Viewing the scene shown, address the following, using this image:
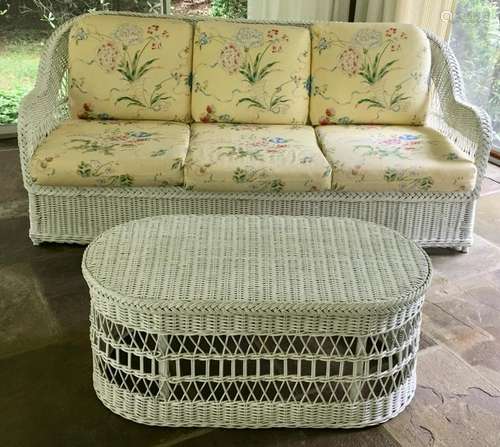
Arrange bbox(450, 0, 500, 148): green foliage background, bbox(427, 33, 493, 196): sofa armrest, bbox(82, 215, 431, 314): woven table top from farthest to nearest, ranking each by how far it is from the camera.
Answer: bbox(450, 0, 500, 148): green foliage background, bbox(427, 33, 493, 196): sofa armrest, bbox(82, 215, 431, 314): woven table top

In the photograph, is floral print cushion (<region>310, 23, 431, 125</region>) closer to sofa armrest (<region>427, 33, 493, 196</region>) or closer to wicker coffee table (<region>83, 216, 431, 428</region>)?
sofa armrest (<region>427, 33, 493, 196</region>)

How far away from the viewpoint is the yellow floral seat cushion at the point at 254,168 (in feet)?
7.73

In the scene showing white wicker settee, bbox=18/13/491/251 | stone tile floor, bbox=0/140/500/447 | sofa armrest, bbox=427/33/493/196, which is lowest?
stone tile floor, bbox=0/140/500/447

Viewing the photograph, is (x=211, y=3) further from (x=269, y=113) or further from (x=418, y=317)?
(x=418, y=317)

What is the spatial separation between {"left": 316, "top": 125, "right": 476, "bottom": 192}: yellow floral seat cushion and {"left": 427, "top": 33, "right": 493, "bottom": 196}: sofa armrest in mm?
66

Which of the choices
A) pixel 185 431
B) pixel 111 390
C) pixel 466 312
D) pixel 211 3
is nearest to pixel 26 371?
pixel 111 390

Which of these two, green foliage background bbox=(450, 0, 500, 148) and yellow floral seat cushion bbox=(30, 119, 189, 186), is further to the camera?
green foliage background bbox=(450, 0, 500, 148)

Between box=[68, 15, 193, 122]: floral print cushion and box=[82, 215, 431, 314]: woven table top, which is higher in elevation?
box=[68, 15, 193, 122]: floral print cushion

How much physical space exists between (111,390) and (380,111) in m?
1.67

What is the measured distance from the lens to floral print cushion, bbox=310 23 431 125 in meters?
2.78

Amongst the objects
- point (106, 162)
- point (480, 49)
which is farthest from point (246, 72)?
point (480, 49)

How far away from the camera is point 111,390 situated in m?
1.72

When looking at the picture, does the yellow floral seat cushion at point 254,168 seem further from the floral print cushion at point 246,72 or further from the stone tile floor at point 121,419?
the stone tile floor at point 121,419

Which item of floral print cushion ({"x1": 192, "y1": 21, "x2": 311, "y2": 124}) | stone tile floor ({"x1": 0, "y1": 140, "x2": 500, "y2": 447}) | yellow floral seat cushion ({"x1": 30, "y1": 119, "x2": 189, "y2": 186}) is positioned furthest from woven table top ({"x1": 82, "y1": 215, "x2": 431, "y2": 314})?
floral print cushion ({"x1": 192, "y1": 21, "x2": 311, "y2": 124})
